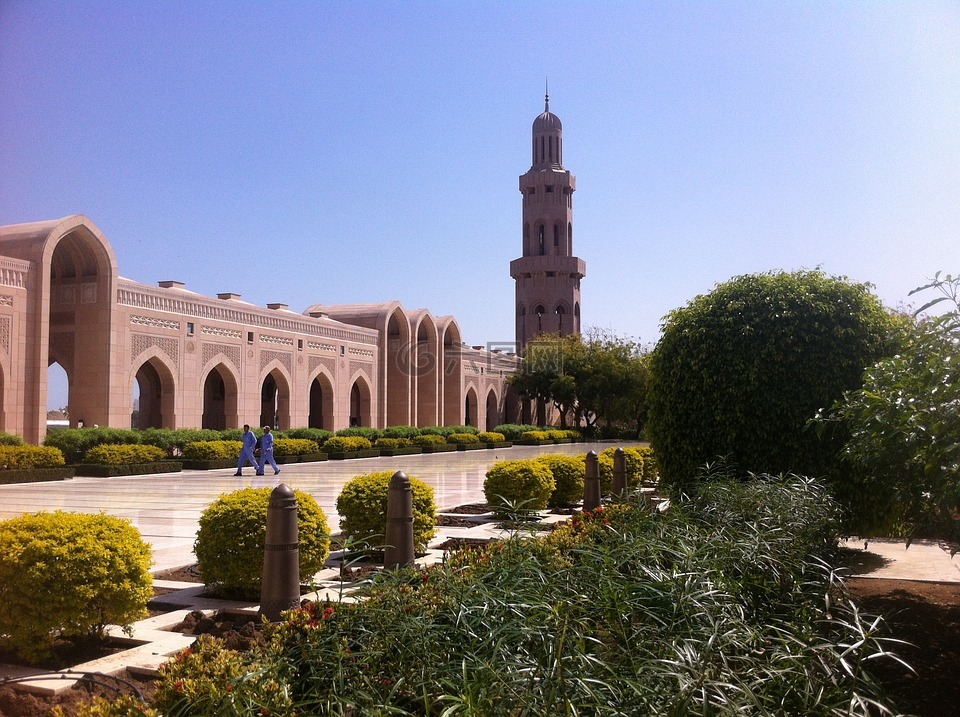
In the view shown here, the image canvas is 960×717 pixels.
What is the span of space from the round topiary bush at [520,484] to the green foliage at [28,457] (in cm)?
1211

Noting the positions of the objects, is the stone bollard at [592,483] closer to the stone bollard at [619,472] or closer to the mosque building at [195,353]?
the stone bollard at [619,472]

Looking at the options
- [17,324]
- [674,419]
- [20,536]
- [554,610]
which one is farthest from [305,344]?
[554,610]

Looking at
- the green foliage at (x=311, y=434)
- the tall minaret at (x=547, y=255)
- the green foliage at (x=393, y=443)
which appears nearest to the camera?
the green foliage at (x=311, y=434)

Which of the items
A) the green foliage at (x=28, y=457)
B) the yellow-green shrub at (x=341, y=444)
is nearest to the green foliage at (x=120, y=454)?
the green foliage at (x=28, y=457)

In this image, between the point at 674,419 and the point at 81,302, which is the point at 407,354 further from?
the point at 674,419

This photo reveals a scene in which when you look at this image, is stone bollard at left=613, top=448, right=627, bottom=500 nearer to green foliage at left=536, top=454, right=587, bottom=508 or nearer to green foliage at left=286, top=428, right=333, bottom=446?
green foliage at left=536, top=454, right=587, bottom=508

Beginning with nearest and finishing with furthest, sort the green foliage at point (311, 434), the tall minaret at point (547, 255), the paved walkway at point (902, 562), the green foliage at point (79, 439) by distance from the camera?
the paved walkway at point (902, 562)
the green foliage at point (79, 439)
the green foliage at point (311, 434)
the tall minaret at point (547, 255)

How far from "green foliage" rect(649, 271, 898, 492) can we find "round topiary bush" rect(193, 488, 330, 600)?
3.60m

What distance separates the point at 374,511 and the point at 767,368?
13.1 feet

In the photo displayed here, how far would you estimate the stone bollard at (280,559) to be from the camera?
178 inches

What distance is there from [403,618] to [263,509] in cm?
303

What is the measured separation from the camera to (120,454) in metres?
18.8

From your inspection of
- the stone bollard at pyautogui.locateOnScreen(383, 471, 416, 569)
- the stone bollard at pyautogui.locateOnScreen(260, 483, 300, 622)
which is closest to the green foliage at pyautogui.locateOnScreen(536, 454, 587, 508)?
the stone bollard at pyautogui.locateOnScreen(383, 471, 416, 569)

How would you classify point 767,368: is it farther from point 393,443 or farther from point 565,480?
point 393,443
